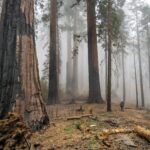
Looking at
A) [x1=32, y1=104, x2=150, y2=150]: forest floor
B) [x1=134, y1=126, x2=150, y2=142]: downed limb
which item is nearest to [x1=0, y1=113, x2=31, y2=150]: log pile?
[x1=32, y1=104, x2=150, y2=150]: forest floor

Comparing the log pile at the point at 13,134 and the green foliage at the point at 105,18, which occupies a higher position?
the green foliage at the point at 105,18

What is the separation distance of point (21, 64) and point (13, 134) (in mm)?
2249

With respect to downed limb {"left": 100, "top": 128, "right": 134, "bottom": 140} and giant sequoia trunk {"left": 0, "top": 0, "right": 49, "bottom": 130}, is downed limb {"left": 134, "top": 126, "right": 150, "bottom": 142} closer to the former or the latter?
downed limb {"left": 100, "top": 128, "right": 134, "bottom": 140}

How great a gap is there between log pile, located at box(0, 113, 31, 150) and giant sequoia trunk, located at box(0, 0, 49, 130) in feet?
3.19

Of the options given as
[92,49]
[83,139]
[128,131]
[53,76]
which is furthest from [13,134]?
[53,76]

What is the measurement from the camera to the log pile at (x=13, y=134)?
5905 millimetres

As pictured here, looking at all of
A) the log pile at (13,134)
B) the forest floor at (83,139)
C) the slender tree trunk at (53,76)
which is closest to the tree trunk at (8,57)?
the log pile at (13,134)

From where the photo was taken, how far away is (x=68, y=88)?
31.0 metres

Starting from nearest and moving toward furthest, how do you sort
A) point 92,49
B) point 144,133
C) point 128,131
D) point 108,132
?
point 144,133
point 108,132
point 128,131
point 92,49

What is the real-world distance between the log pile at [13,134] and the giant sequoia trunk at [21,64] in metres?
0.97

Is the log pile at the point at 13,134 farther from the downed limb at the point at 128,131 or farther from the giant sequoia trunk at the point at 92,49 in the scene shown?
the giant sequoia trunk at the point at 92,49

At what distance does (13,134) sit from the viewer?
607cm

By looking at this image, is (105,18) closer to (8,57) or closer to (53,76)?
(53,76)

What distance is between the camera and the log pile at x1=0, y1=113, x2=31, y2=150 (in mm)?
5905
